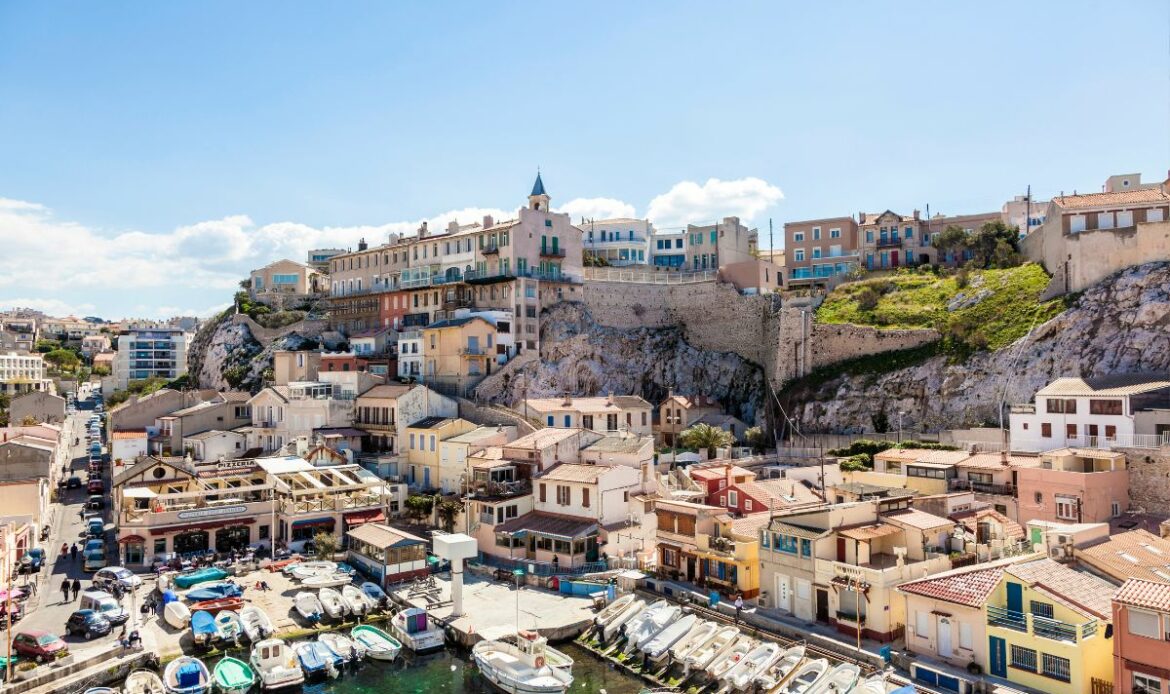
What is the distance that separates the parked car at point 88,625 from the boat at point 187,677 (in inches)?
155

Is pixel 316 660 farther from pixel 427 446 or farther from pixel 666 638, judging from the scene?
pixel 427 446

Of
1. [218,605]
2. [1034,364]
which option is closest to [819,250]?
[1034,364]

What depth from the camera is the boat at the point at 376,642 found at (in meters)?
29.0

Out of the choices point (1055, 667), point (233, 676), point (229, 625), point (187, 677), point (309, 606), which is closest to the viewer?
point (1055, 667)

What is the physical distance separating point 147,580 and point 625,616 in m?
20.6

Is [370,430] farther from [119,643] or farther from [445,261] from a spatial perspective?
[119,643]

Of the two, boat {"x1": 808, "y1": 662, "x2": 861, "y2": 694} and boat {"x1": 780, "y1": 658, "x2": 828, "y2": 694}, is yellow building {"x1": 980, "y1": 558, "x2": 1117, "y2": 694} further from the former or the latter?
boat {"x1": 780, "y1": 658, "x2": 828, "y2": 694}

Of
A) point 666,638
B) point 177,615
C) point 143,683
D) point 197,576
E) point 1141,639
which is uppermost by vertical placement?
point 1141,639

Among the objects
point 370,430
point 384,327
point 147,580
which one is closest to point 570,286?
point 384,327

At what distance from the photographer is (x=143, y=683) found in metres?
26.0

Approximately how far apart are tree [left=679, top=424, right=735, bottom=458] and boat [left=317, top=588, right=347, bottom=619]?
25183mm

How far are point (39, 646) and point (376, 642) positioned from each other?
10556mm

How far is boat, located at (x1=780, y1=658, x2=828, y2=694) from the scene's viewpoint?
79.3 ft

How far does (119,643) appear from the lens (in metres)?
28.2
